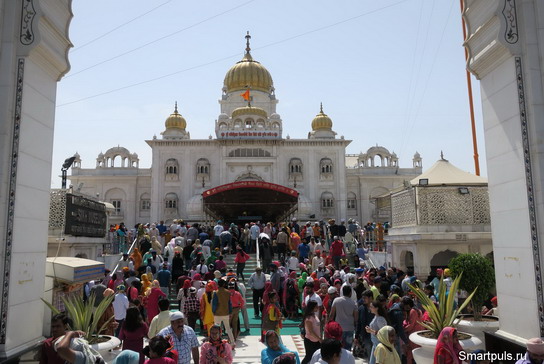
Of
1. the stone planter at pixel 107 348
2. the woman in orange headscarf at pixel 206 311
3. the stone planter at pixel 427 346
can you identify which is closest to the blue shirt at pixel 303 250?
the woman in orange headscarf at pixel 206 311

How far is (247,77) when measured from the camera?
136 feet

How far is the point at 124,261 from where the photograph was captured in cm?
1546

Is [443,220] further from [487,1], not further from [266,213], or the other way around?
[266,213]

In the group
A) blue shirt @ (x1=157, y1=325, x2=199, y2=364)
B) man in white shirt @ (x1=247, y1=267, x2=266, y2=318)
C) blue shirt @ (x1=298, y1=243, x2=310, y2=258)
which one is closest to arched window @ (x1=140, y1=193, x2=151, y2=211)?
blue shirt @ (x1=298, y1=243, x2=310, y2=258)

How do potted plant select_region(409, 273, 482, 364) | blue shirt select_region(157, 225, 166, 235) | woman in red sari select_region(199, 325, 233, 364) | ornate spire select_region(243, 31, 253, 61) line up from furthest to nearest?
ornate spire select_region(243, 31, 253, 61) < blue shirt select_region(157, 225, 166, 235) < potted plant select_region(409, 273, 482, 364) < woman in red sari select_region(199, 325, 233, 364)

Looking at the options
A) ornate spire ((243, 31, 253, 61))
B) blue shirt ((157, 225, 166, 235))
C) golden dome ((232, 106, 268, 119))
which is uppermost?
ornate spire ((243, 31, 253, 61))


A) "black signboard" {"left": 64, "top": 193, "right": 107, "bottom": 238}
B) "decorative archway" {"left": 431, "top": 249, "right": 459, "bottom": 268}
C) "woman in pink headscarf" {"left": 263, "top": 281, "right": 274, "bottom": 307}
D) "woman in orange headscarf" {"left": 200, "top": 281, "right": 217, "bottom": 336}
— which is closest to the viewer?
"woman in pink headscarf" {"left": 263, "top": 281, "right": 274, "bottom": 307}

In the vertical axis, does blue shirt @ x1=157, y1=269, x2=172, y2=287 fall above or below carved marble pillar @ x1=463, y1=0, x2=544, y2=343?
below

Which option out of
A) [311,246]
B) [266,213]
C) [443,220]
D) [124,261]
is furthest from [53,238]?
[266,213]

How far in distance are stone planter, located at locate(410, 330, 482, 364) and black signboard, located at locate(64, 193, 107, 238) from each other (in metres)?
10.0

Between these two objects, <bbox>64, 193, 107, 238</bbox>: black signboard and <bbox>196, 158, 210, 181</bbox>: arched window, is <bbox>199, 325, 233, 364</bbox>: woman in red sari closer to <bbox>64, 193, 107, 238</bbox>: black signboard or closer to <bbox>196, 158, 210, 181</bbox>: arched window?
<bbox>64, 193, 107, 238</bbox>: black signboard

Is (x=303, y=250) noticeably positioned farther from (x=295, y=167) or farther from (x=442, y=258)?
(x=295, y=167)

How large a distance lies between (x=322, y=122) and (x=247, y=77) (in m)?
8.73

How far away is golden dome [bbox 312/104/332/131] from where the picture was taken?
1474 inches
